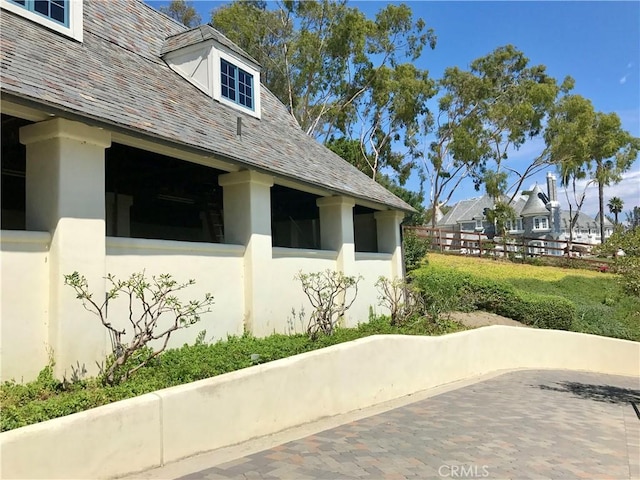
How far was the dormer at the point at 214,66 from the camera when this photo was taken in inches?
458

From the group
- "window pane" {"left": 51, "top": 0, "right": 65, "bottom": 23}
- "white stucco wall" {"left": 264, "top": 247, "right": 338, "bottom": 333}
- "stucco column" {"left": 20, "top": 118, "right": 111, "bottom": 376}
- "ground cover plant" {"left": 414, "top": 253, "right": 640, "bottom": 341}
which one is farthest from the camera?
"ground cover plant" {"left": 414, "top": 253, "right": 640, "bottom": 341}

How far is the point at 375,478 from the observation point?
480 cm

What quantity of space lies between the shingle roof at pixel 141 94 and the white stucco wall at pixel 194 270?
1567 millimetres

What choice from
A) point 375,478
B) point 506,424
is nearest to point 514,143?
point 506,424

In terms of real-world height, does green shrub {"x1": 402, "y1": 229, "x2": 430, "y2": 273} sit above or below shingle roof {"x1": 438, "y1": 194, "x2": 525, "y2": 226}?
below

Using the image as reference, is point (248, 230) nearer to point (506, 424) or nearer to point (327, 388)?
point (327, 388)

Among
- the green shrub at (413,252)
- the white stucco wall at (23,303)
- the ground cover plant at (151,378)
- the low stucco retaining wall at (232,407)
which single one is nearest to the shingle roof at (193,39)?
the ground cover plant at (151,378)

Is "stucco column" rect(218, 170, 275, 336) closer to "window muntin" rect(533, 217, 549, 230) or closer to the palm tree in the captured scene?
"window muntin" rect(533, 217, 549, 230)

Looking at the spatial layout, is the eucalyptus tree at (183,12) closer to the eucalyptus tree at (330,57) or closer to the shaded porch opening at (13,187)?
the eucalyptus tree at (330,57)

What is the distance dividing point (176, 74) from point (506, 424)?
9.96 meters

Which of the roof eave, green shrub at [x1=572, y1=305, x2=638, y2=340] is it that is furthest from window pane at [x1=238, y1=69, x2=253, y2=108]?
green shrub at [x1=572, y1=305, x2=638, y2=340]

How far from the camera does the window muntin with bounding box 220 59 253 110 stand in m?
12.0
